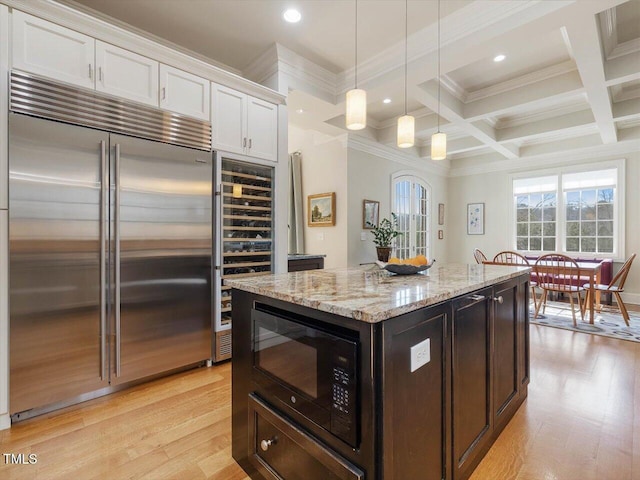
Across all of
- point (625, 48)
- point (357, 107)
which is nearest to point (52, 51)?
point (357, 107)

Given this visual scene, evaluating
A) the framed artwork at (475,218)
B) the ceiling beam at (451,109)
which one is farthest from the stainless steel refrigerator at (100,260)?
the framed artwork at (475,218)

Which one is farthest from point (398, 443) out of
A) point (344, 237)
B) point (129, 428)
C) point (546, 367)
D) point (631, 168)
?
point (631, 168)

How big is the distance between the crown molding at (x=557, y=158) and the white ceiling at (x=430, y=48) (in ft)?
3.36

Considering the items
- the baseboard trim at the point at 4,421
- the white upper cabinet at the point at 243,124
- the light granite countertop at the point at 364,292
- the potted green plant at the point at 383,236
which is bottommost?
the baseboard trim at the point at 4,421

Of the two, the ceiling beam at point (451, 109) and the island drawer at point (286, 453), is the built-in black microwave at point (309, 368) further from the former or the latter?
the ceiling beam at point (451, 109)

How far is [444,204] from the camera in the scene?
7316 mm

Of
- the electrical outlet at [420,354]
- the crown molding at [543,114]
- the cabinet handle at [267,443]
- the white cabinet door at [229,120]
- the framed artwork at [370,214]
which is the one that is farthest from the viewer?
the framed artwork at [370,214]

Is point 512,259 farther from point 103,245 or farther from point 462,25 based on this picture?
point 103,245

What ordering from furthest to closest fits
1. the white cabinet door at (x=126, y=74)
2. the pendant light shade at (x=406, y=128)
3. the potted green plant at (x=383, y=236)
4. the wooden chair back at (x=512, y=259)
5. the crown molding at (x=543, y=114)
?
1. the potted green plant at (x=383, y=236)
2. the wooden chair back at (x=512, y=259)
3. the crown molding at (x=543, y=114)
4. the pendant light shade at (x=406, y=128)
5. the white cabinet door at (x=126, y=74)

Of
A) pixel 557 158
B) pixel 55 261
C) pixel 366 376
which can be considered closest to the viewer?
pixel 366 376

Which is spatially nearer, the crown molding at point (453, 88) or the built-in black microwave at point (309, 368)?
the built-in black microwave at point (309, 368)

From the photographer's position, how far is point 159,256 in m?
2.45

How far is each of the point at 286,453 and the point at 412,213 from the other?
5611 mm

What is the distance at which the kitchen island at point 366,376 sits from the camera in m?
1.02
